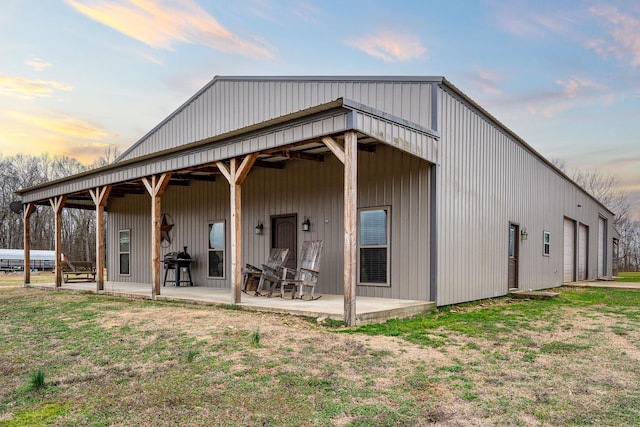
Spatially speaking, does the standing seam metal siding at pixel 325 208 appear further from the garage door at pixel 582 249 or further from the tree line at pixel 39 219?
the tree line at pixel 39 219

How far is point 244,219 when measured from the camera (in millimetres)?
10664

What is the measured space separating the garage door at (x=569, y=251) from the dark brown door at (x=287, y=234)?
10.8 m

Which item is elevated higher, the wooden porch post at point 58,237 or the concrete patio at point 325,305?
the wooden porch post at point 58,237

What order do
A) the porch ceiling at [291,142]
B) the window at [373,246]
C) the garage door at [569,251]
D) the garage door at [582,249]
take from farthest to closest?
the garage door at [582,249]
the garage door at [569,251]
the window at [373,246]
the porch ceiling at [291,142]

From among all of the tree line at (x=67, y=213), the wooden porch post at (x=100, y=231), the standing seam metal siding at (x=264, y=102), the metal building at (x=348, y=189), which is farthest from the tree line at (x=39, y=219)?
the wooden porch post at (x=100, y=231)

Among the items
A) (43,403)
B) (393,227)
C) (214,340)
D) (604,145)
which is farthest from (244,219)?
(604,145)

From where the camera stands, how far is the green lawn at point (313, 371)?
295cm

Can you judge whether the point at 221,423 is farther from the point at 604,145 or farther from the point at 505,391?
the point at 604,145

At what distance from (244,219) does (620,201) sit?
3499 cm

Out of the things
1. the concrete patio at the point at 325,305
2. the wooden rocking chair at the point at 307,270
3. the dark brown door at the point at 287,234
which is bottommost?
the concrete patio at the point at 325,305

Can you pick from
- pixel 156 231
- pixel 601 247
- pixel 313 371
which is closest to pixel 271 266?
pixel 156 231

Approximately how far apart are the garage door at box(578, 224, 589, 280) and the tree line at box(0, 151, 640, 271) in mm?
15958

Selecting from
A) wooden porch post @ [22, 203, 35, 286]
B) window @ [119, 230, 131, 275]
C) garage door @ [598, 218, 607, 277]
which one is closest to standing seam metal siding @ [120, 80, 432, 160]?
window @ [119, 230, 131, 275]

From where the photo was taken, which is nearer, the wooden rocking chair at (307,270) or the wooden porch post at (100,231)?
the wooden rocking chair at (307,270)
